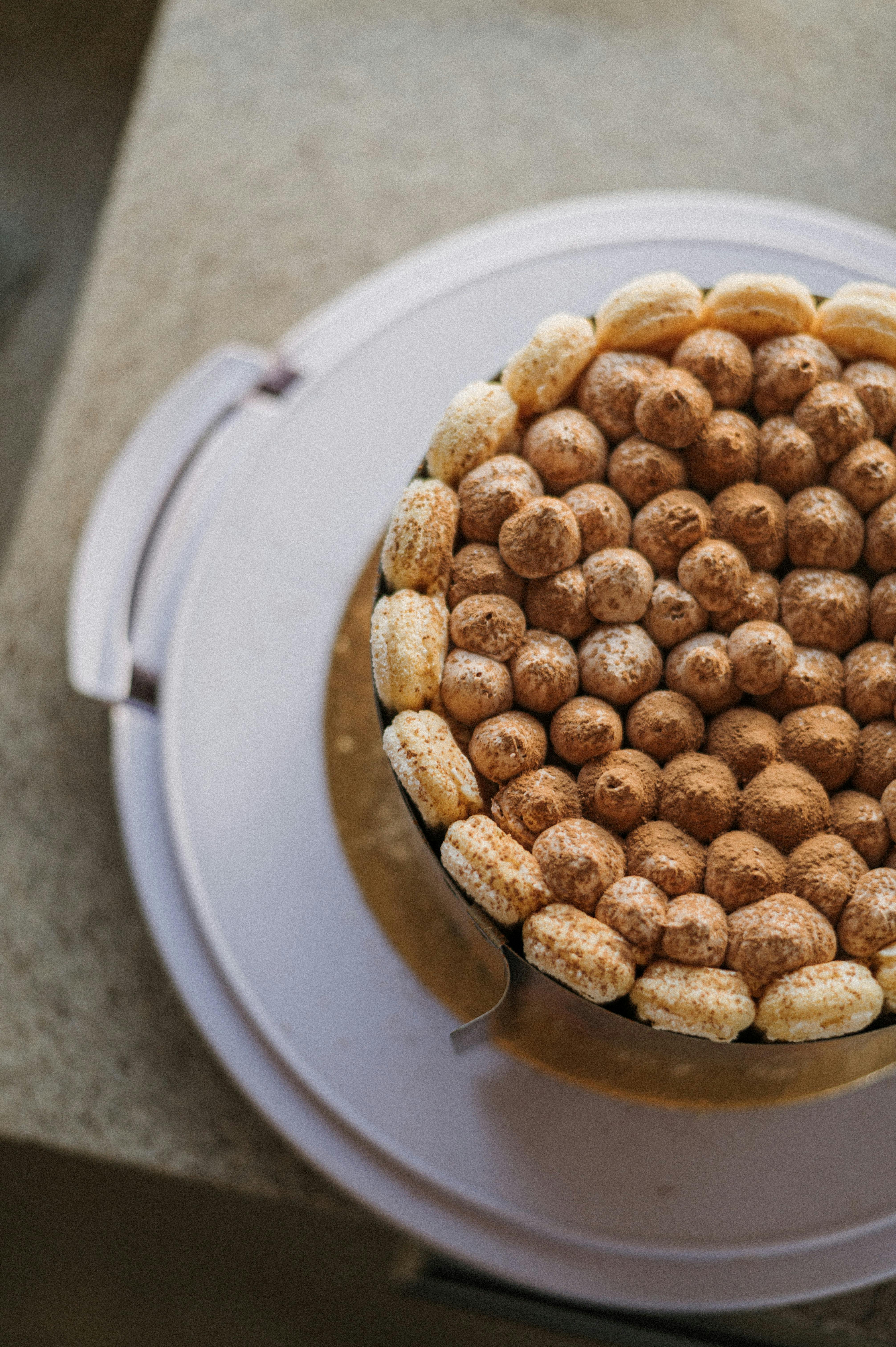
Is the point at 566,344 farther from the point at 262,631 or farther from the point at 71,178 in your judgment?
the point at 71,178

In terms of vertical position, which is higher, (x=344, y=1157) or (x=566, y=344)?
(x=566, y=344)

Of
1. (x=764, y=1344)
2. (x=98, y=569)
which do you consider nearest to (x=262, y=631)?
(x=98, y=569)

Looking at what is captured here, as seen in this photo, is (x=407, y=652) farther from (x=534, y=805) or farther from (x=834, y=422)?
(x=834, y=422)

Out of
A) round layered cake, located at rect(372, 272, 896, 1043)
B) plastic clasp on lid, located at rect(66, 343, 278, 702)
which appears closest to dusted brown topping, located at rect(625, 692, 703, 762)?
round layered cake, located at rect(372, 272, 896, 1043)

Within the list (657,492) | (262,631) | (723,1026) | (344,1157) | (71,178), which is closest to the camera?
(723,1026)

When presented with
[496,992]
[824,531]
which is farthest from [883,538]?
[496,992]

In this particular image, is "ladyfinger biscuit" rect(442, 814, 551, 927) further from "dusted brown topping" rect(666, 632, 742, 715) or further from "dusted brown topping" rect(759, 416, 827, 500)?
"dusted brown topping" rect(759, 416, 827, 500)
